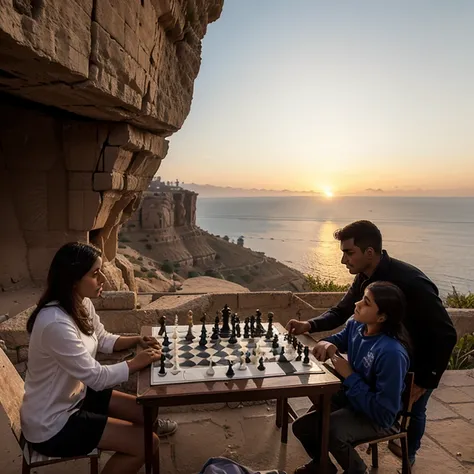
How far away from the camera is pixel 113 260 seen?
37.0ft

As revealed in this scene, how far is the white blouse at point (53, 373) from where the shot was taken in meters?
2.59

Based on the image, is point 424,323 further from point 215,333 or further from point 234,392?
point 215,333

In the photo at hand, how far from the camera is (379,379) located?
9.29ft

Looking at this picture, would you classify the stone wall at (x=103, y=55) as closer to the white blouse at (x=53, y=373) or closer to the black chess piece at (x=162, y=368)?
the white blouse at (x=53, y=373)

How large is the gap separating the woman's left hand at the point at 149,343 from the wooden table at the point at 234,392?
0.83 feet

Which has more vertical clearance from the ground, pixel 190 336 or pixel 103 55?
pixel 103 55

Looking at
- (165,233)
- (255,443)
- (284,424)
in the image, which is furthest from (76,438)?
(165,233)

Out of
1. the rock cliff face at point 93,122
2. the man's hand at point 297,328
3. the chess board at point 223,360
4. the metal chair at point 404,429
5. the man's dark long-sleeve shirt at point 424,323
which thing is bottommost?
the metal chair at point 404,429

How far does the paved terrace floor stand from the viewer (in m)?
3.69

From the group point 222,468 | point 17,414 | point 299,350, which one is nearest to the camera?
point 222,468

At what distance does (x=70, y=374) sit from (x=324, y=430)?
1789 mm

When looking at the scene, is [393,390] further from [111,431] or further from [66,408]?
[66,408]

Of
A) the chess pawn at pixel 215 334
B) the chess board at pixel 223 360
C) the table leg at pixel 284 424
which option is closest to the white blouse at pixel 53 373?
the chess board at pixel 223 360

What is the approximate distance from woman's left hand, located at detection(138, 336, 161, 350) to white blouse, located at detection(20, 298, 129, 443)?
0.53 m
